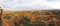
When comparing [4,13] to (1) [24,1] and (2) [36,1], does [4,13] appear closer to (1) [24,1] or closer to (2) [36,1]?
(1) [24,1]

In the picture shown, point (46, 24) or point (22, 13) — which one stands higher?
point (22, 13)

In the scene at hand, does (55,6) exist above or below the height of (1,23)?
above

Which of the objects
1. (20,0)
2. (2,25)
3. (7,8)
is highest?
(20,0)

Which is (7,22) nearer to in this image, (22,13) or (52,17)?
(22,13)

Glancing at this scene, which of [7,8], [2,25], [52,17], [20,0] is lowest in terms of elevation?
[2,25]

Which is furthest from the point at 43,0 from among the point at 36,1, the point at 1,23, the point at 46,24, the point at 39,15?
the point at 1,23

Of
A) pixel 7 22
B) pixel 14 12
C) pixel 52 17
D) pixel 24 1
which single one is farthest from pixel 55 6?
pixel 7 22
